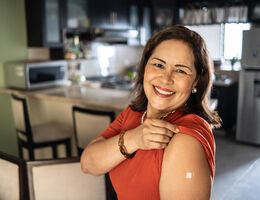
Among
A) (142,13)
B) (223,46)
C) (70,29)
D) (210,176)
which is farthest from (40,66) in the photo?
(223,46)

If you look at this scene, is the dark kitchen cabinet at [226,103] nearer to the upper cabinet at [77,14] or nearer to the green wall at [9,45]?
the upper cabinet at [77,14]

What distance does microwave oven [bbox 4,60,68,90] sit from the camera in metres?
3.65

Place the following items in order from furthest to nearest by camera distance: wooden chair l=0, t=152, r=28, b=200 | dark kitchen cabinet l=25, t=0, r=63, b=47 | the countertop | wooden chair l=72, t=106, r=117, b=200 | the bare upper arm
Answer: dark kitchen cabinet l=25, t=0, r=63, b=47 → the countertop → wooden chair l=72, t=106, r=117, b=200 → wooden chair l=0, t=152, r=28, b=200 → the bare upper arm

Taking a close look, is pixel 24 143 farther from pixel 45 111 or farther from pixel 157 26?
pixel 157 26

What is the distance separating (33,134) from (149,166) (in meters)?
2.22

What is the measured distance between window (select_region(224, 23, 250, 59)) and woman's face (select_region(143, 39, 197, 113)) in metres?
4.82

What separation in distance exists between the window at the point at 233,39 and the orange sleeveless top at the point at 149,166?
16.1 ft

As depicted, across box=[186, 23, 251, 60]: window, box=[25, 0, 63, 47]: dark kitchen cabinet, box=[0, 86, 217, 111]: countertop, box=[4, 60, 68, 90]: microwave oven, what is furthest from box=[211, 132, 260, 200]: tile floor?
box=[25, 0, 63, 47]: dark kitchen cabinet

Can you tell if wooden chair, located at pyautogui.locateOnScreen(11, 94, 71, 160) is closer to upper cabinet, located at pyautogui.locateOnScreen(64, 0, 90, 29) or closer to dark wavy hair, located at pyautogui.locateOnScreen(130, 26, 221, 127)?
upper cabinet, located at pyautogui.locateOnScreen(64, 0, 90, 29)

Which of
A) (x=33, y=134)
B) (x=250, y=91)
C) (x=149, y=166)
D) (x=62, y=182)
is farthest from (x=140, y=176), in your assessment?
(x=250, y=91)

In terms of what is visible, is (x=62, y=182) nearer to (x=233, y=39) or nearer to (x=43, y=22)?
(x=43, y=22)

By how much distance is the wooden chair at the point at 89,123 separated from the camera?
2.45 meters

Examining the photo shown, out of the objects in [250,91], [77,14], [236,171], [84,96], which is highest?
[77,14]

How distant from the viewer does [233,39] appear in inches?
224
